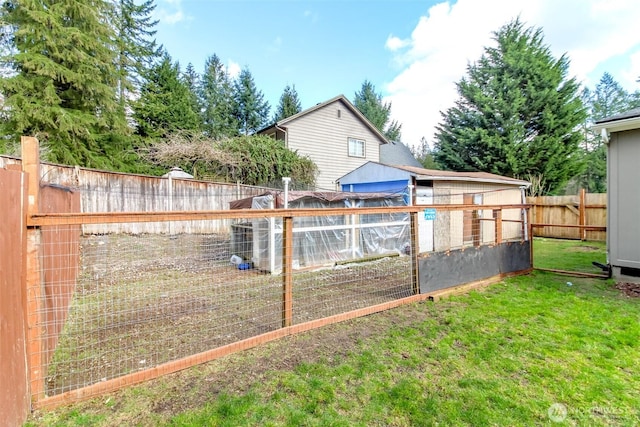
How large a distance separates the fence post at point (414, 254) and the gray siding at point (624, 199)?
4.09m

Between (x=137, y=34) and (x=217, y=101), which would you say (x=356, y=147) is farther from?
(x=137, y=34)

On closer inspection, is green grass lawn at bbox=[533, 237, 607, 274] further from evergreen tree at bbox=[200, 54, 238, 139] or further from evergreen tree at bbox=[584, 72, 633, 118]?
evergreen tree at bbox=[584, 72, 633, 118]

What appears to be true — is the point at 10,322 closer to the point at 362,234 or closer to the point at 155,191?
the point at 362,234

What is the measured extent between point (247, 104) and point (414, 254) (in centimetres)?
2594

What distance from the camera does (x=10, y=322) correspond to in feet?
5.79

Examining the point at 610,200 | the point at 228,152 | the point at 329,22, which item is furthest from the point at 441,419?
the point at 329,22

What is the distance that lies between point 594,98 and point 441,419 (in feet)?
135

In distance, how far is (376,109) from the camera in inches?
1313

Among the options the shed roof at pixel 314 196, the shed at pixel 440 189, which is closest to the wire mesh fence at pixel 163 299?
the shed roof at pixel 314 196

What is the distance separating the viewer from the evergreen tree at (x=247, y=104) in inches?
1064

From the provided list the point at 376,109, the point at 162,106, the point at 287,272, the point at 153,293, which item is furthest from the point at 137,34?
the point at 287,272

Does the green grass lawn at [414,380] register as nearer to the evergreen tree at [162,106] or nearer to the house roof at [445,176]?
the house roof at [445,176]

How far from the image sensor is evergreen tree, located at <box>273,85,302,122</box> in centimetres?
2767

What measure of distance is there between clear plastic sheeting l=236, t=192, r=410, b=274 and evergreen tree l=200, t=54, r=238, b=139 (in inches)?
741
